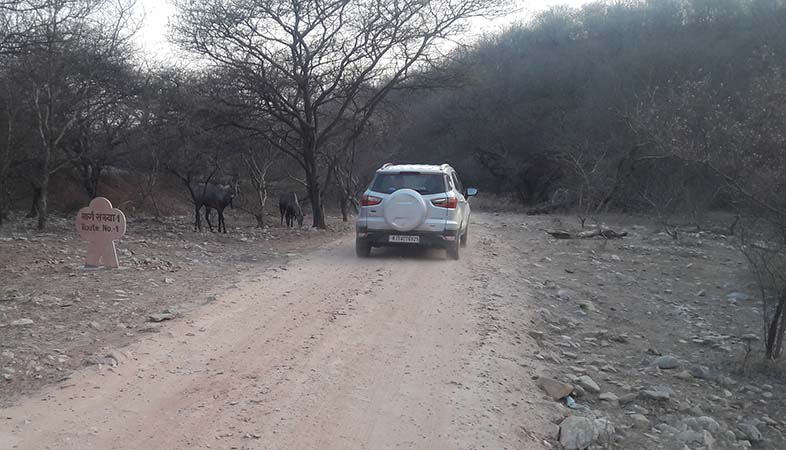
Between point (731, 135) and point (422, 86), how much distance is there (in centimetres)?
1087

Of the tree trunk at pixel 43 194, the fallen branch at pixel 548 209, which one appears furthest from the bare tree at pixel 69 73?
the fallen branch at pixel 548 209

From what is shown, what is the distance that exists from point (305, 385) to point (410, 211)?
7068mm

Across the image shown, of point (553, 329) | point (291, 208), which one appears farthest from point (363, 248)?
point (291, 208)

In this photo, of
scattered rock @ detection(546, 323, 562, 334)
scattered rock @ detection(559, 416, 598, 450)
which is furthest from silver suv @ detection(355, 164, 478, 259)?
scattered rock @ detection(559, 416, 598, 450)

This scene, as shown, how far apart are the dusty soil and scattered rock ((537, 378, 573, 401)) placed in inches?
2.4

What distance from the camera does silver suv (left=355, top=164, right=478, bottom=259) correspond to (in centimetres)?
1223

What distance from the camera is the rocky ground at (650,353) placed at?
5.72 metres

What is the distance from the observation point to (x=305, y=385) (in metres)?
5.38

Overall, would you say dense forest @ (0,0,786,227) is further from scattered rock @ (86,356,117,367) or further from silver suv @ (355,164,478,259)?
scattered rock @ (86,356,117,367)

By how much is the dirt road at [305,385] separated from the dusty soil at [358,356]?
0.8 inches

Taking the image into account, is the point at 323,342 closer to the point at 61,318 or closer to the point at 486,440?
the point at 486,440

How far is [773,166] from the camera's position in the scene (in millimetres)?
7949

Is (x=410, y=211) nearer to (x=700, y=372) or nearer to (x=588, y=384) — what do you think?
(x=700, y=372)

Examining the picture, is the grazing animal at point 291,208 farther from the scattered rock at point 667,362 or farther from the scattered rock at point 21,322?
the scattered rock at point 667,362
